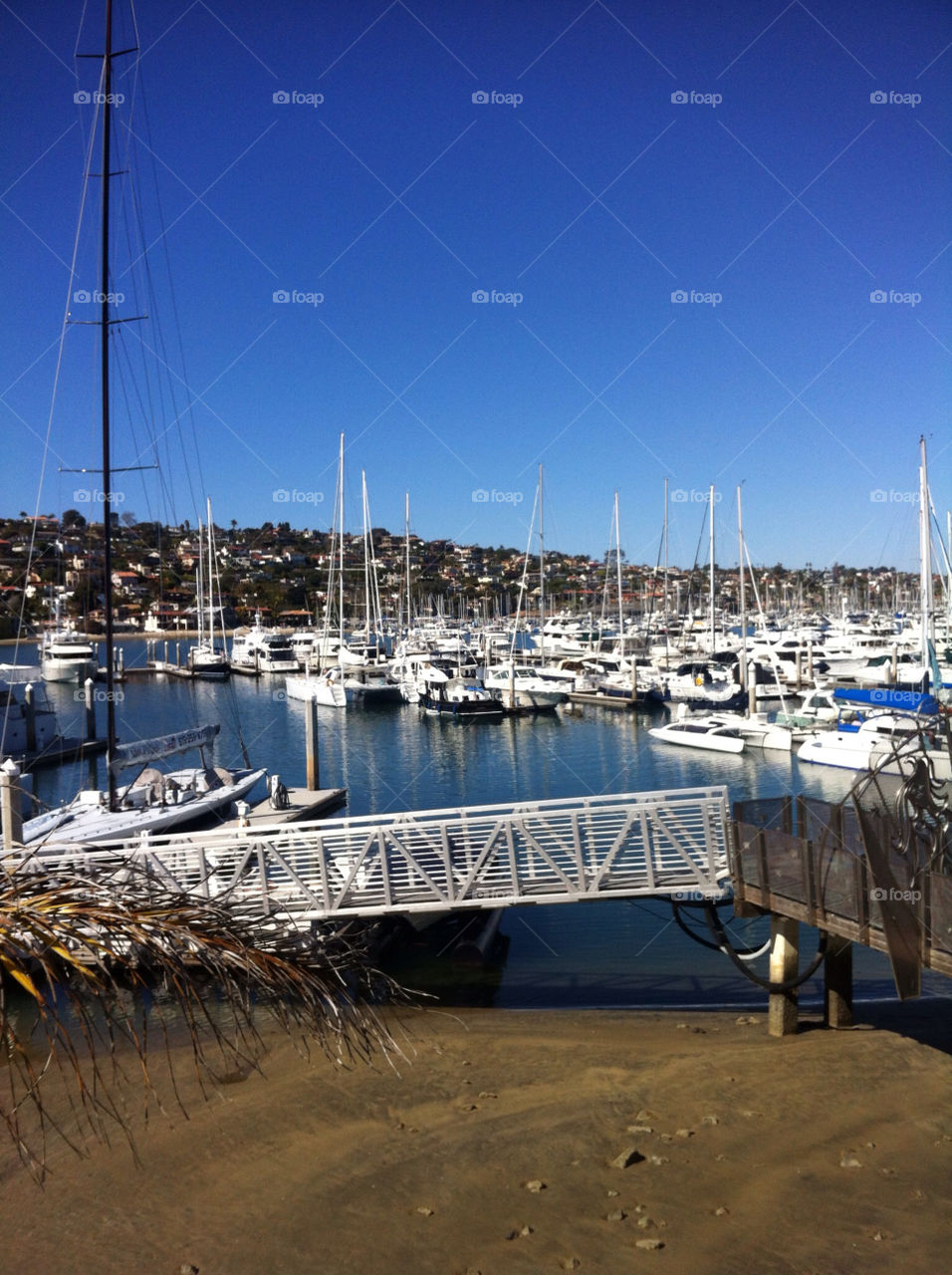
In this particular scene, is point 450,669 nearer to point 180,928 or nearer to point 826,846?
point 826,846

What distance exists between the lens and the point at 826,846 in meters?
10.2

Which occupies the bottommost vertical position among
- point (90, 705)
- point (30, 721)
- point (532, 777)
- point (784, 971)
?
point (532, 777)

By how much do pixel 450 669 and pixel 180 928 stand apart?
5134 centimetres

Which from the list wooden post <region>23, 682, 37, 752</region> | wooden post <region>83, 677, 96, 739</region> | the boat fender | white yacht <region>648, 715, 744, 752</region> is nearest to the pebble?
the boat fender

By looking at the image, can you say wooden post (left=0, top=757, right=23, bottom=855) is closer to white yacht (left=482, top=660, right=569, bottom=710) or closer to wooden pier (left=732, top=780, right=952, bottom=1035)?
wooden pier (left=732, top=780, right=952, bottom=1035)

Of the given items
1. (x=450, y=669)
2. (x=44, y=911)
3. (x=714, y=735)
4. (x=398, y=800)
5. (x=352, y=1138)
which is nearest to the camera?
(x=44, y=911)

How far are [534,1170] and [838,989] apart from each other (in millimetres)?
4992

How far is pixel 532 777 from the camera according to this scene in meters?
33.1

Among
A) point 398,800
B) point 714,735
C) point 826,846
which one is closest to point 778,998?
point 826,846

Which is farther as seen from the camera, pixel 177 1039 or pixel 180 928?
pixel 177 1039

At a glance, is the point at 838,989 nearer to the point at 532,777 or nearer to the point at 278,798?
the point at 278,798

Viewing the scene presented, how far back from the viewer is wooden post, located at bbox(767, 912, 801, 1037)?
11.0 metres

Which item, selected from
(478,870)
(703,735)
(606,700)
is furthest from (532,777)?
(478,870)

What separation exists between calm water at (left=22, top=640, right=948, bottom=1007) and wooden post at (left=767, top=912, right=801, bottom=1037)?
6.70ft
